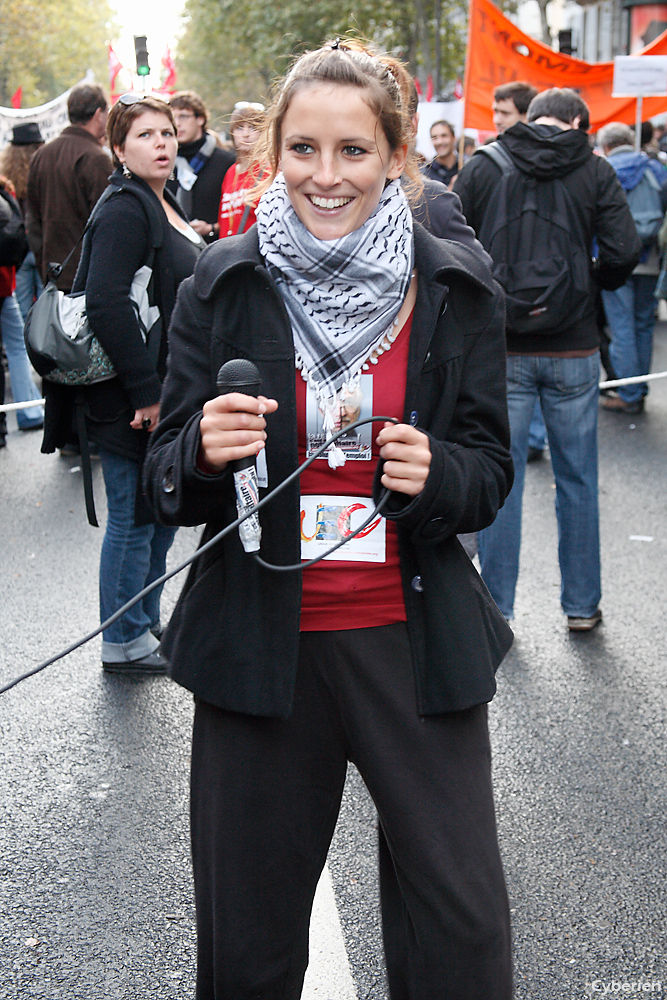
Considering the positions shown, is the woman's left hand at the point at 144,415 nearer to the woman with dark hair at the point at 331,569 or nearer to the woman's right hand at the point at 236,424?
the woman with dark hair at the point at 331,569

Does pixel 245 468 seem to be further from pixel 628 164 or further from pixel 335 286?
pixel 628 164

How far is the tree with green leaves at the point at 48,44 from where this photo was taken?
4891 cm

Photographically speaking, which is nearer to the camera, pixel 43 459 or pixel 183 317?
pixel 183 317

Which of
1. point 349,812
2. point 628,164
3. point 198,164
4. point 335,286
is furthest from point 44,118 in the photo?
point 335,286

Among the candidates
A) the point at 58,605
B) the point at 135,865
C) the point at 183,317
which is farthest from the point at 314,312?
the point at 58,605

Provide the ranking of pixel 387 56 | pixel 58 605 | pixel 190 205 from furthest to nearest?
pixel 190 205 < pixel 58 605 < pixel 387 56

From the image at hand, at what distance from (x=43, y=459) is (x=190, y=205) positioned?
6.86 ft

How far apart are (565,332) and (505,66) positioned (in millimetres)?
6631

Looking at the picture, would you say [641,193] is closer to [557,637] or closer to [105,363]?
[557,637]

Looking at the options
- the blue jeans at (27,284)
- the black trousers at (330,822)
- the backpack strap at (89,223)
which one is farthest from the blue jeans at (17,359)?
the black trousers at (330,822)

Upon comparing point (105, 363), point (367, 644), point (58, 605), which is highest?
point (367, 644)

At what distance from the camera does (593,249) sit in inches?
→ 193

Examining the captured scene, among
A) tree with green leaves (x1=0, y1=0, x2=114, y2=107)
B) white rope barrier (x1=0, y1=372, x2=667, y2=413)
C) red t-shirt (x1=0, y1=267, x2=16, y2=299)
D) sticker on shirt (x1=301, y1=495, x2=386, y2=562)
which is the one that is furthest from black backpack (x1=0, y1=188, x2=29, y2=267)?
tree with green leaves (x1=0, y1=0, x2=114, y2=107)

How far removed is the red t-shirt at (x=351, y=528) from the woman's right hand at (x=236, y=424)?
22cm
